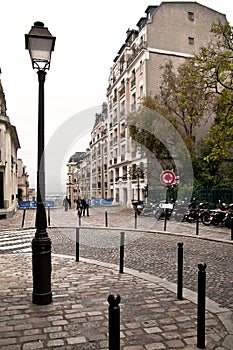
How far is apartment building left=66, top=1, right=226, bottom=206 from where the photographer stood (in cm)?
3309

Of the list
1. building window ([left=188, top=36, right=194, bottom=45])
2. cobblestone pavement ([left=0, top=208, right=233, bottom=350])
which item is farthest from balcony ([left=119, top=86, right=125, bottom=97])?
cobblestone pavement ([left=0, top=208, right=233, bottom=350])

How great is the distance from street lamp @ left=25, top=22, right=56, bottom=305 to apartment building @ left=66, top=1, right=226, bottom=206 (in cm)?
2086

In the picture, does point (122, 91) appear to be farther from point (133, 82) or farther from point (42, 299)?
point (42, 299)

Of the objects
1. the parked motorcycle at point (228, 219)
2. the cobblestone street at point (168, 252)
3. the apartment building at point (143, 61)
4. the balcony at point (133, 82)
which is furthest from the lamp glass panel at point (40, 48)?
the balcony at point (133, 82)

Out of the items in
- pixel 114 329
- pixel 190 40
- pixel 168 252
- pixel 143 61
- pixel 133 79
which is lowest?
pixel 168 252

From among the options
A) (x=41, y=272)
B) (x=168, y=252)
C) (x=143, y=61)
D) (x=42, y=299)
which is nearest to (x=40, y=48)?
(x=41, y=272)

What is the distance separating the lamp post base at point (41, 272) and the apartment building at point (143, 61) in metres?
21.4

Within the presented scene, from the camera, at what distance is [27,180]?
206 feet

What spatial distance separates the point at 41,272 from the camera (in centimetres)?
492

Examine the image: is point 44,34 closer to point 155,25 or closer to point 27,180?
point 155,25

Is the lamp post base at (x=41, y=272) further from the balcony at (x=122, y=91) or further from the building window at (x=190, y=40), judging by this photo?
the balcony at (x=122, y=91)

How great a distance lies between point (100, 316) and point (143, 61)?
1255 inches

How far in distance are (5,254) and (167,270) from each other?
442cm

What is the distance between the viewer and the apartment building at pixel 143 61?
109 ft
